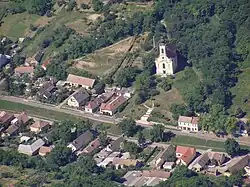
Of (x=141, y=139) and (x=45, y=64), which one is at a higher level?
(x=45, y=64)

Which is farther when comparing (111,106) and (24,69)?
(24,69)

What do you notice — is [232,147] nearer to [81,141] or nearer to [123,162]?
[123,162]

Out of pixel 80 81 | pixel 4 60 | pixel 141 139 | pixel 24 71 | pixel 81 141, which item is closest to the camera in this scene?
pixel 141 139

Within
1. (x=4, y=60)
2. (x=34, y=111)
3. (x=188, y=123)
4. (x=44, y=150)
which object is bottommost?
(x=34, y=111)

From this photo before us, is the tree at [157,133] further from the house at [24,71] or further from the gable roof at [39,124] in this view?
the house at [24,71]

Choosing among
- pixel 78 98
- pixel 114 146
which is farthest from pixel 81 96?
pixel 114 146

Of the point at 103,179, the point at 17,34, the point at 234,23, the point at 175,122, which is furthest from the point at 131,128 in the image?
the point at 17,34

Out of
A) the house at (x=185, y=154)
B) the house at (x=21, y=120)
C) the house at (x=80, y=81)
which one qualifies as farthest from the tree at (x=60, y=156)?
the house at (x=80, y=81)
